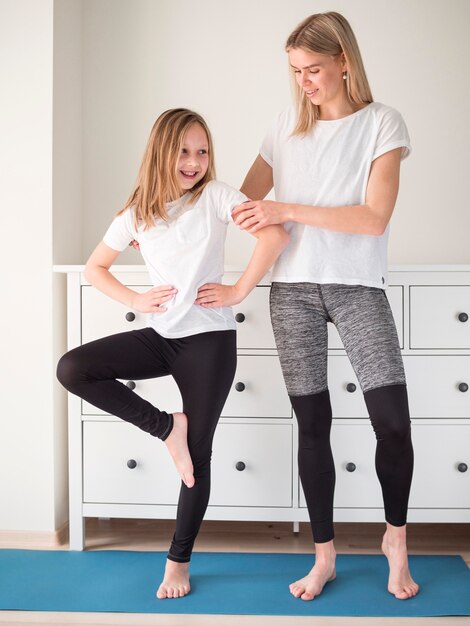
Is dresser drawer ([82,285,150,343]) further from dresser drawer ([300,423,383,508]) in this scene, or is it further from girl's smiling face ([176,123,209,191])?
dresser drawer ([300,423,383,508])

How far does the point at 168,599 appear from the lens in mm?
1771

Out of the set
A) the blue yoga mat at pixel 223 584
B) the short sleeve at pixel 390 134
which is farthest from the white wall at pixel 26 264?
the short sleeve at pixel 390 134

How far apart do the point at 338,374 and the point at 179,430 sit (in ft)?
1.99

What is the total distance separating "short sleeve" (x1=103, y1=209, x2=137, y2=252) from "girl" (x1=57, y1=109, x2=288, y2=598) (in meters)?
0.04

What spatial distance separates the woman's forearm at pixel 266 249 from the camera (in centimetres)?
173

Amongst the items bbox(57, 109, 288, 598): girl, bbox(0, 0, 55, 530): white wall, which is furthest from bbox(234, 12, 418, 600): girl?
bbox(0, 0, 55, 530): white wall

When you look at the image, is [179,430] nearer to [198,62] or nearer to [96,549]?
[96,549]

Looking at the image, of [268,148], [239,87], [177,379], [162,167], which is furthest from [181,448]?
[239,87]

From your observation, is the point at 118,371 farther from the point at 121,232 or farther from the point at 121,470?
the point at 121,470

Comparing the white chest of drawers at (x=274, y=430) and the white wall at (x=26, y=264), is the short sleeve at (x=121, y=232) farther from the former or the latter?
the white wall at (x=26, y=264)

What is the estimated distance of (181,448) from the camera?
69.1 inches

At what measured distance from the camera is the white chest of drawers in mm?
2098

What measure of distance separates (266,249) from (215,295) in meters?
0.19

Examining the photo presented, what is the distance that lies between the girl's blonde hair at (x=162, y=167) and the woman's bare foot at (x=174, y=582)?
94 centimetres
